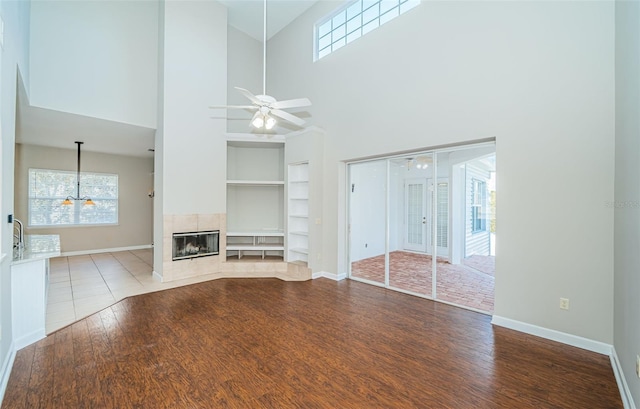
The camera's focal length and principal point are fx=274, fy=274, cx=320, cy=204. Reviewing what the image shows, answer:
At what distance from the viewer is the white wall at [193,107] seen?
202 inches

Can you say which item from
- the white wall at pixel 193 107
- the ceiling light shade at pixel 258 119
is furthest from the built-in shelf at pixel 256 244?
the ceiling light shade at pixel 258 119

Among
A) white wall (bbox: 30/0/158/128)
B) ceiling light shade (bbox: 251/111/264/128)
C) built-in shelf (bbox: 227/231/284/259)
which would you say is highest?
white wall (bbox: 30/0/158/128)

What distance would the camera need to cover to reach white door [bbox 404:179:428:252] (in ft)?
15.7

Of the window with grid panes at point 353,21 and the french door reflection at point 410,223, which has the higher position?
the window with grid panes at point 353,21

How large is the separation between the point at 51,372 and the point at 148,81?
5060 mm

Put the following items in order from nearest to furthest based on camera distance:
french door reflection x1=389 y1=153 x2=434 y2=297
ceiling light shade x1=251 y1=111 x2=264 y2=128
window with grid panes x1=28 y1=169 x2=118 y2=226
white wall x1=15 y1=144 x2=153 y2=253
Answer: ceiling light shade x1=251 y1=111 x2=264 y2=128, french door reflection x1=389 y1=153 x2=434 y2=297, white wall x1=15 y1=144 x2=153 y2=253, window with grid panes x1=28 y1=169 x2=118 y2=226

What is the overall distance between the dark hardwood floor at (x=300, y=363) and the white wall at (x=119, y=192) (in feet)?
17.4

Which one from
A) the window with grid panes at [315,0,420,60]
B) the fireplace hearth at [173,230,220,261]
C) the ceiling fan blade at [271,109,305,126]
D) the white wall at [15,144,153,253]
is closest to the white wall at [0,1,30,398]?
the ceiling fan blade at [271,109,305,126]

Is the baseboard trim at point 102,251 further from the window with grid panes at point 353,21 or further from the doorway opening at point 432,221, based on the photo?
the window with grid panes at point 353,21

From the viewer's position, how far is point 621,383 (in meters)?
2.18

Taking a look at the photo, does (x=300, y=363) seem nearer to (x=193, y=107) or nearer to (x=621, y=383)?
(x=621, y=383)

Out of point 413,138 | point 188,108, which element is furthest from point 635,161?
point 188,108

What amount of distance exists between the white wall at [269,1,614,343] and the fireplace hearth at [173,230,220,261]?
390cm

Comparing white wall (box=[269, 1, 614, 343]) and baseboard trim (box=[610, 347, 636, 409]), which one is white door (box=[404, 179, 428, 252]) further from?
baseboard trim (box=[610, 347, 636, 409])
